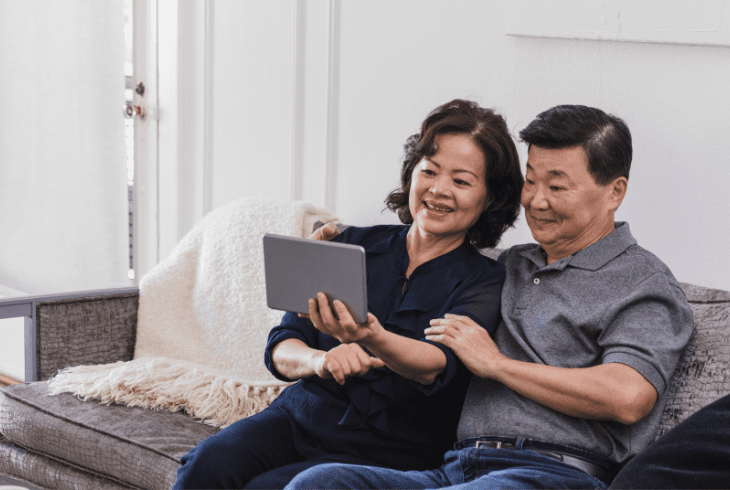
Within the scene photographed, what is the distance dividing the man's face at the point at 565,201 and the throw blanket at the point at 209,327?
0.82 meters

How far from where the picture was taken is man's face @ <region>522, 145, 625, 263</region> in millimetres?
1388

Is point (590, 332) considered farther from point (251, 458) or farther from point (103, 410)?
point (103, 410)

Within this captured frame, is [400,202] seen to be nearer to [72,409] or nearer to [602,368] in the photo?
[602,368]

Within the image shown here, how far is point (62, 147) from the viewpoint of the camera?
343 cm

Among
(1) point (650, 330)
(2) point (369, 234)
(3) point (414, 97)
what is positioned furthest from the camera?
(3) point (414, 97)

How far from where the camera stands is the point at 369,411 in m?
1.45

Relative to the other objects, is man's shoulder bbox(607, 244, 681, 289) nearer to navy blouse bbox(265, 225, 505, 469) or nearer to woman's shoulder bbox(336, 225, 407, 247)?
navy blouse bbox(265, 225, 505, 469)

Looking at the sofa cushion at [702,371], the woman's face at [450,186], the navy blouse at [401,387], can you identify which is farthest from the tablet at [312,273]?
the sofa cushion at [702,371]

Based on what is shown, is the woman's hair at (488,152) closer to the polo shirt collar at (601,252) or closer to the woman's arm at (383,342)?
the polo shirt collar at (601,252)

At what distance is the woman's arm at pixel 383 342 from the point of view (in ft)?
4.21

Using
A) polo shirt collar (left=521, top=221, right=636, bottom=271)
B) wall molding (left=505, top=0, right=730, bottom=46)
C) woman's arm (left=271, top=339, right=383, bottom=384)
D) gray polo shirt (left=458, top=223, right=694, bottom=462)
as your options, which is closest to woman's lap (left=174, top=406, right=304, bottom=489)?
woman's arm (left=271, top=339, right=383, bottom=384)

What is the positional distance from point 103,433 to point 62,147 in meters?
2.08

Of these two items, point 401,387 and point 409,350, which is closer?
point 409,350

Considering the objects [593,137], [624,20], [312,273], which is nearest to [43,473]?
[312,273]
